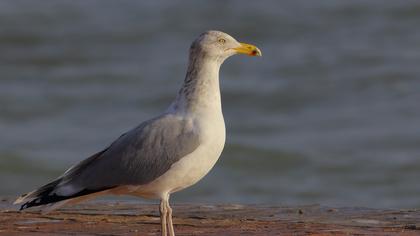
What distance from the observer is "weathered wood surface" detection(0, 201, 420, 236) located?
584cm

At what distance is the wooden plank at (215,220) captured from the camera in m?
5.84

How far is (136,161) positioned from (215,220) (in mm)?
869

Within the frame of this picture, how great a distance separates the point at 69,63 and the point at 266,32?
3163 millimetres

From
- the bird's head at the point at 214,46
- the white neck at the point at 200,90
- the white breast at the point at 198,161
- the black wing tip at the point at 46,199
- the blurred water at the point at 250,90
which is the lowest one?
the black wing tip at the point at 46,199

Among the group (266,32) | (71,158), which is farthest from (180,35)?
(71,158)

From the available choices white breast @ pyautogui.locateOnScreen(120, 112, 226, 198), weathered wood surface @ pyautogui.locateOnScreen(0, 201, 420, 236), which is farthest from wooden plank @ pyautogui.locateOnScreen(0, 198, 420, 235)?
white breast @ pyautogui.locateOnScreen(120, 112, 226, 198)

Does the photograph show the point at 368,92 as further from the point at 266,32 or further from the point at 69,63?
the point at 69,63

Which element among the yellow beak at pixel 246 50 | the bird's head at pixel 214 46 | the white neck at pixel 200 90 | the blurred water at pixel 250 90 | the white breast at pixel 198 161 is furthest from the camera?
the blurred water at pixel 250 90

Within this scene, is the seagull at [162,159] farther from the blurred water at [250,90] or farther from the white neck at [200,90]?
the blurred water at [250,90]

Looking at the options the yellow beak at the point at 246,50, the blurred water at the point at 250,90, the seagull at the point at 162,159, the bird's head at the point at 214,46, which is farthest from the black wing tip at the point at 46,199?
the blurred water at the point at 250,90

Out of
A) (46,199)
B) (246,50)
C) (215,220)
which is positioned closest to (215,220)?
(215,220)

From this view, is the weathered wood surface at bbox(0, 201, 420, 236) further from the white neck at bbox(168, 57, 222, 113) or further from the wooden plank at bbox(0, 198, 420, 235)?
the white neck at bbox(168, 57, 222, 113)

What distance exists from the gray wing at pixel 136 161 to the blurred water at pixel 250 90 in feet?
20.5

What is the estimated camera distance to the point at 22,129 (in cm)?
1426
